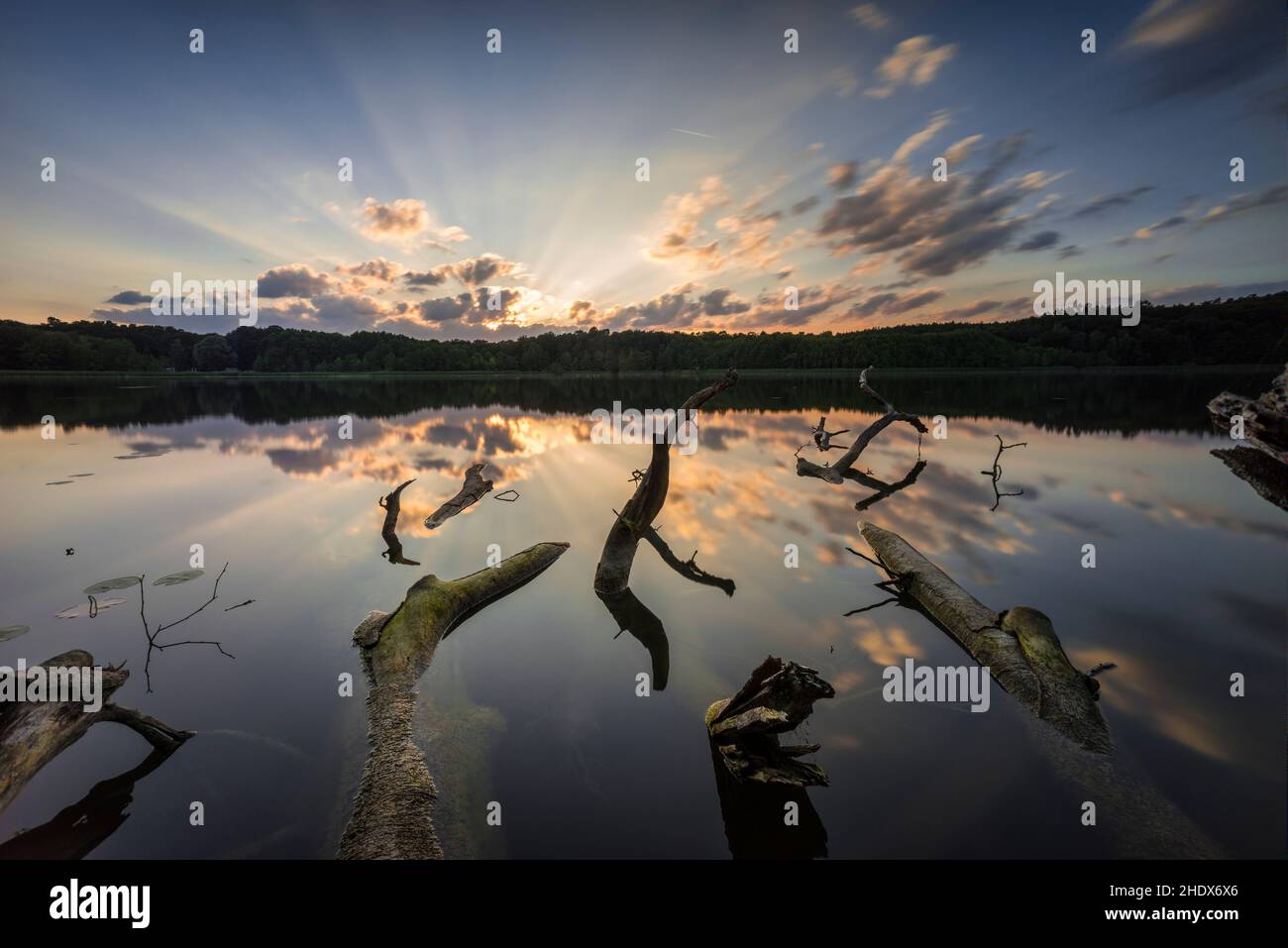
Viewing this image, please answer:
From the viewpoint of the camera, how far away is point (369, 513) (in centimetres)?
2155

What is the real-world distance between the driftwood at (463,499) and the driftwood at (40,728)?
13089 mm

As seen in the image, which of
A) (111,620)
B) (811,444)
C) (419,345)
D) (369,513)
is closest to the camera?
(111,620)

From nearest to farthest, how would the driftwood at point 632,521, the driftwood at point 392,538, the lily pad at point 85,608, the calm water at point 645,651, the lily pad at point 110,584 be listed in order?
1. the calm water at point 645,651
2. the lily pad at point 85,608
3. the lily pad at point 110,584
4. the driftwood at point 632,521
5. the driftwood at point 392,538

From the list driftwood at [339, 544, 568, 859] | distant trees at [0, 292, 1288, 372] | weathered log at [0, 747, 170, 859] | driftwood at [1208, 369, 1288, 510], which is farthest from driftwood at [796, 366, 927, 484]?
distant trees at [0, 292, 1288, 372]

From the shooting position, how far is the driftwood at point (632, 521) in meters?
14.0

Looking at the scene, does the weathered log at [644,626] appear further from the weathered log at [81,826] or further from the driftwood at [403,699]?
Result: the weathered log at [81,826]

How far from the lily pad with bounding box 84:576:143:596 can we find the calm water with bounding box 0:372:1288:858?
0.47 metres

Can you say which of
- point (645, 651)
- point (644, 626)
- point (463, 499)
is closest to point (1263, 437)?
point (645, 651)

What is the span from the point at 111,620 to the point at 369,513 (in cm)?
991

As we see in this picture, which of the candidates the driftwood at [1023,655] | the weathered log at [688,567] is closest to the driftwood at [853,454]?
the weathered log at [688,567]

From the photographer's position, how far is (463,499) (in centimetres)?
2233
